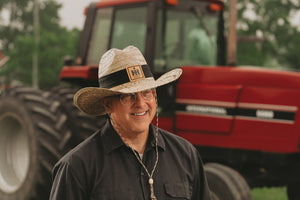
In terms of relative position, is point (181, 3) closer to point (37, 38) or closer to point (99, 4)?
point (99, 4)

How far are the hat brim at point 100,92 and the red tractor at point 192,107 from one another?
2.22 m

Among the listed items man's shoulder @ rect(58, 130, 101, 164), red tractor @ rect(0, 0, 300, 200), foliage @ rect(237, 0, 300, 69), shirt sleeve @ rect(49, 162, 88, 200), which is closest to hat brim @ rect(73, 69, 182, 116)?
man's shoulder @ rect(58, 130, 101, 164)

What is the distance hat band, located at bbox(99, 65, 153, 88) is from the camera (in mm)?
2277

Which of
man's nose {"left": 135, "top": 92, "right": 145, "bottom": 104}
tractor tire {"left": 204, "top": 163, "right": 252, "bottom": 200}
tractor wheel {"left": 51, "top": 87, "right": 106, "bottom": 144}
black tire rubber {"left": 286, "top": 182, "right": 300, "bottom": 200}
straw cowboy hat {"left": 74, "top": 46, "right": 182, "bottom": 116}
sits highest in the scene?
straw cowboy hat {"left": 74, "top": 46, "right": 182, "bottom": 116}

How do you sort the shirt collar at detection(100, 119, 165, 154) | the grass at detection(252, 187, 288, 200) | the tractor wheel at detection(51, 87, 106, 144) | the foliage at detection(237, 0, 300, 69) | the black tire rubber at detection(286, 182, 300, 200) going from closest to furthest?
the shirt collar at detection(100, 119, 165, 154), the tractor wheel at detection(51, 87, 106, 144), the black tire rubber at detection(286, 182, 300, 200), the grass at detection(252, 187, 288, 200), the foliage at detection(237, 0, 300, 69)

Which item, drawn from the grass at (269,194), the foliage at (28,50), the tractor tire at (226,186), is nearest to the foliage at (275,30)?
the foliage at (28,50)

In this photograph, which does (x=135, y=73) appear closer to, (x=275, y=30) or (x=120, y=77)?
(x=120, y=77)

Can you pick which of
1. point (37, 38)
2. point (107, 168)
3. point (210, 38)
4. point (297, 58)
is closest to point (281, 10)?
point (297, 58)

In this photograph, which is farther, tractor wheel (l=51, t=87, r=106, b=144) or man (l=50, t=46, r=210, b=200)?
tractor wheel (l=51, t=87, r=106, b=144)

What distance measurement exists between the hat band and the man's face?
76 mm

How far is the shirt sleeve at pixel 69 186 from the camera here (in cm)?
211

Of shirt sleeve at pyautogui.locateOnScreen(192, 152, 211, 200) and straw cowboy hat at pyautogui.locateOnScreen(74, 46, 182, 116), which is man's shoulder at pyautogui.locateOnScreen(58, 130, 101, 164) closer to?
straw cowboy hat at pyautogui.locateOnScreen(74, 46, 182, 116)

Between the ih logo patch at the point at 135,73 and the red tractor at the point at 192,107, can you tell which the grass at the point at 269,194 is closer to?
the red tractor at the point at 192,107

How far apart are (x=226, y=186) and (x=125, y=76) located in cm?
239
